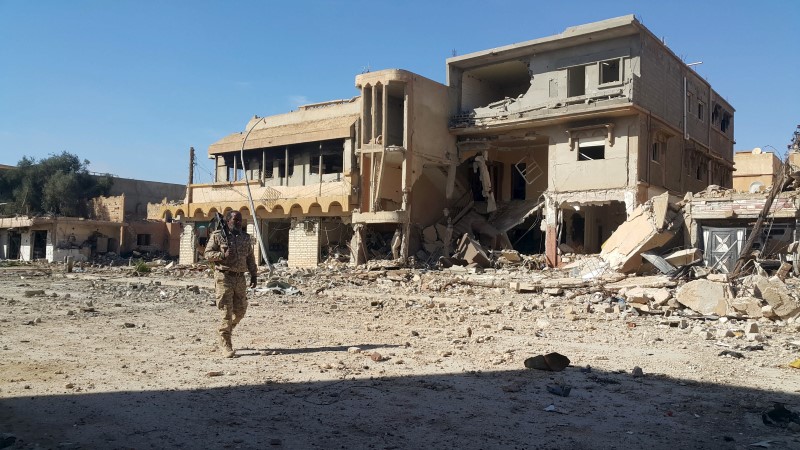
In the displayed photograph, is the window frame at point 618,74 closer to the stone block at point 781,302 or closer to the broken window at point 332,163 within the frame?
the broken window at point 332,163

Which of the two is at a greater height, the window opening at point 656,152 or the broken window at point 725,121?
the broken window at point 725,121

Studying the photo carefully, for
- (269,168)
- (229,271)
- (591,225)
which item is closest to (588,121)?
(591,225)

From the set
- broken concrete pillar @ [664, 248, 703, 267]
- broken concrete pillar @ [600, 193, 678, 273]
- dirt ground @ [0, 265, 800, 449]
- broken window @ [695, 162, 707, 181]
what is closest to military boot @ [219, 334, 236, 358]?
dirt ground @ [0, 265, 800, 449]

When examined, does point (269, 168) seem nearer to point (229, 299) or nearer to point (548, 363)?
point (229, 299)

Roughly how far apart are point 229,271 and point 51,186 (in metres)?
47.2

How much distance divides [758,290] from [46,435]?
11831mm

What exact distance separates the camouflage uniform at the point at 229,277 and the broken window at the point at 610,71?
19559mm

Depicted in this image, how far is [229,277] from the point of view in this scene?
7539 mm

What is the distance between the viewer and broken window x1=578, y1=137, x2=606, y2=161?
23.8 metres

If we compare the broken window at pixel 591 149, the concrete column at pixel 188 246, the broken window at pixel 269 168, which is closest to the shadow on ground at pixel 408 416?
the broken window at pixel 591 149

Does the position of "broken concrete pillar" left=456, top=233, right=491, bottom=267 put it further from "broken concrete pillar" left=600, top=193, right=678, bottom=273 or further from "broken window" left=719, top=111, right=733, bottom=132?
"broken window" left=719, top=111, right=733, bottom=132

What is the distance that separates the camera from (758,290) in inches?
461

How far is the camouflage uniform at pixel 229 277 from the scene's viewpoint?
7.39 meters

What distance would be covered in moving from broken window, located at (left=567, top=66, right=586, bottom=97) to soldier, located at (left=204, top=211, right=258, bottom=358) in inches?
774
